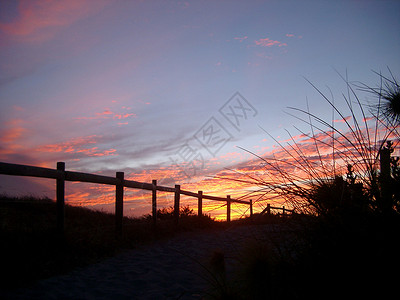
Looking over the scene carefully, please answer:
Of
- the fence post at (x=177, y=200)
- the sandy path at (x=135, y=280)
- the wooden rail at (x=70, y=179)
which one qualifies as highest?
the wooden rail at (x=70, y=179)

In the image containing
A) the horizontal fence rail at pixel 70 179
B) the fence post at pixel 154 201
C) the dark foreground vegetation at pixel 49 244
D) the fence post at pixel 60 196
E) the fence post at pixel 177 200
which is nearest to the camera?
the dark foreground vegetation at pixel 49 244

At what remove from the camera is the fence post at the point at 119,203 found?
6.97 meters

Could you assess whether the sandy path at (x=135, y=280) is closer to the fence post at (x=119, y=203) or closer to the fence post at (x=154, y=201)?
the fence post at (x=119, y=203)

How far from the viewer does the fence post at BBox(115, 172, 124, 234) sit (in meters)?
6.97

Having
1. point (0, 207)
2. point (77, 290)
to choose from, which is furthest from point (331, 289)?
point (0, 207)

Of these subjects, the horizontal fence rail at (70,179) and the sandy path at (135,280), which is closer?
the sandy path at (135,280)

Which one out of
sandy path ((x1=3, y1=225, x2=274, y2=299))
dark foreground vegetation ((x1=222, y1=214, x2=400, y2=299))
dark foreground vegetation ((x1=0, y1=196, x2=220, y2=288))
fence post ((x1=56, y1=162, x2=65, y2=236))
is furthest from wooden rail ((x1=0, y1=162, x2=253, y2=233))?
sandy path ((x1=3, y1=225, x2=274, y2=299))

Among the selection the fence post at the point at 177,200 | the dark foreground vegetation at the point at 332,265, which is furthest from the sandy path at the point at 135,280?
the fence post at the point at 177,200

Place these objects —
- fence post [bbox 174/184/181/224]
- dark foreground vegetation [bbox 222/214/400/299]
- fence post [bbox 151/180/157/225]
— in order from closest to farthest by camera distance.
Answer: dark foreground vegetation [bbox 222/214/400/299] → fence post [bbox 151/180/157/225] → fence post [bbox 174/184/181/224]

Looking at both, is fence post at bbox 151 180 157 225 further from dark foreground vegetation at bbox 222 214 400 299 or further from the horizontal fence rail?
dark foreground vegetation at bbox 222 214 400 299

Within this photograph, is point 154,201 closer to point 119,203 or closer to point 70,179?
point 119,203

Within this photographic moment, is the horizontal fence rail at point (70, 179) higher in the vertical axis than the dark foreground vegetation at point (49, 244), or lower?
higher

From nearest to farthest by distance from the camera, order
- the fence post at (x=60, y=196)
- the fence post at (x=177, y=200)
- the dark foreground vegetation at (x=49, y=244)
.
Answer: the dark foreground vegetation at (x=49, y=244), the fence post at (x=60, y=196), the fence post at (x=177, y=200)

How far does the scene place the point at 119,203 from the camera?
23.1ft
